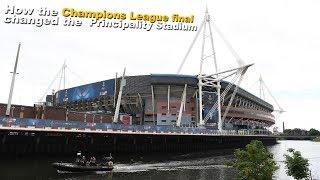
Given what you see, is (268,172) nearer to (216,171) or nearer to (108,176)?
(108,176)

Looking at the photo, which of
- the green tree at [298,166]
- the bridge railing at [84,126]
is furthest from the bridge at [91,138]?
the green tree at [298,166]

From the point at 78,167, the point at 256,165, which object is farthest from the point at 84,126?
the point at 256,165

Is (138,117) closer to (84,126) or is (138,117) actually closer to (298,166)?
(84,126)

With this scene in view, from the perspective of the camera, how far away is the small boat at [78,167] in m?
52.2

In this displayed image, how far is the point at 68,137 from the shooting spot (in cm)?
7794

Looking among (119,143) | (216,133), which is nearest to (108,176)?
(119,143)

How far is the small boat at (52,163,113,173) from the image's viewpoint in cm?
5225

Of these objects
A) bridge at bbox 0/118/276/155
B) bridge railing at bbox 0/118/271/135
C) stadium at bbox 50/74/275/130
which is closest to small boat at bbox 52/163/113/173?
bridge railing at bbox 0/118/271/135

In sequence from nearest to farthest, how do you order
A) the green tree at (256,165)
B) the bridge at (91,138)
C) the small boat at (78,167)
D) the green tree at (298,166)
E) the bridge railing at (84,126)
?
the green tree at (256,165) → the green tree at (298,166) → the small boat at (78,167) → the bridge railing at (84,126) → the bridge at (91,138)

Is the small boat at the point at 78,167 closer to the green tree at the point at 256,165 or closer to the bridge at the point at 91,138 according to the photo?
the bridge at the point at 91,138

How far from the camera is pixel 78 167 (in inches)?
2093

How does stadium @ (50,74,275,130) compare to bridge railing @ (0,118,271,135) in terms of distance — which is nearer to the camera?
bridge railing @ (0,118,271,135)

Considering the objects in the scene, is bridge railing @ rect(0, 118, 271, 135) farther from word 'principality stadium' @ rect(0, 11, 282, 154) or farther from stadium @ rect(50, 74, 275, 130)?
stadium @ rect(50, 74, 275, 130)

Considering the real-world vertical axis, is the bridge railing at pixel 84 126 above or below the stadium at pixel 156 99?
below
